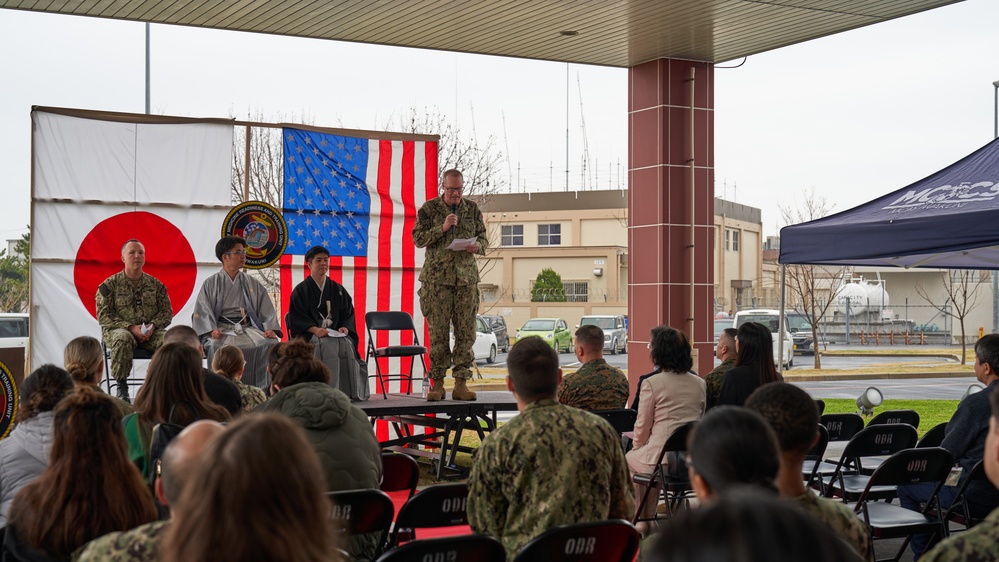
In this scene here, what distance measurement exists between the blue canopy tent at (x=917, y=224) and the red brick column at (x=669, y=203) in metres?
2.96

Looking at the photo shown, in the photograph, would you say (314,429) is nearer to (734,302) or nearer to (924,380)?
(924,380)

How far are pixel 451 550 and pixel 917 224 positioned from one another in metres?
4.76

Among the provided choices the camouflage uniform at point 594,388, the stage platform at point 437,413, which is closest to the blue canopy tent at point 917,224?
the camouflage uniform at point 594,388

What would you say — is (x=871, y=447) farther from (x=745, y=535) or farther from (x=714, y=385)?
(x=745, y=535)

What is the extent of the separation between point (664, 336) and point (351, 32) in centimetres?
550

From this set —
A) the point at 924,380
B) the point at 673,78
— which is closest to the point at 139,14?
the point at 673,78

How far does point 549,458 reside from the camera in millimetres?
3451

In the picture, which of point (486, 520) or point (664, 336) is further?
point (664, 336)

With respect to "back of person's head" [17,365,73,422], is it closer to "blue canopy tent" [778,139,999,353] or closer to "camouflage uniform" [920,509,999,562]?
"camouflage uniform" [920,509,999,562]

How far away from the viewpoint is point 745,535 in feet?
3.32

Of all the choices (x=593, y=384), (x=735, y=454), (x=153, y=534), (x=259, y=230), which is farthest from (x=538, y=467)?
(x=259, y=230)

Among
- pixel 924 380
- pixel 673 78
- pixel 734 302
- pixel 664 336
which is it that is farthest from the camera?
pixel 734 302

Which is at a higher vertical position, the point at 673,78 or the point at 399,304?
the point at 673,78

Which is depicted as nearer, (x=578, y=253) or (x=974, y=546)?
(x=974, y=546)
